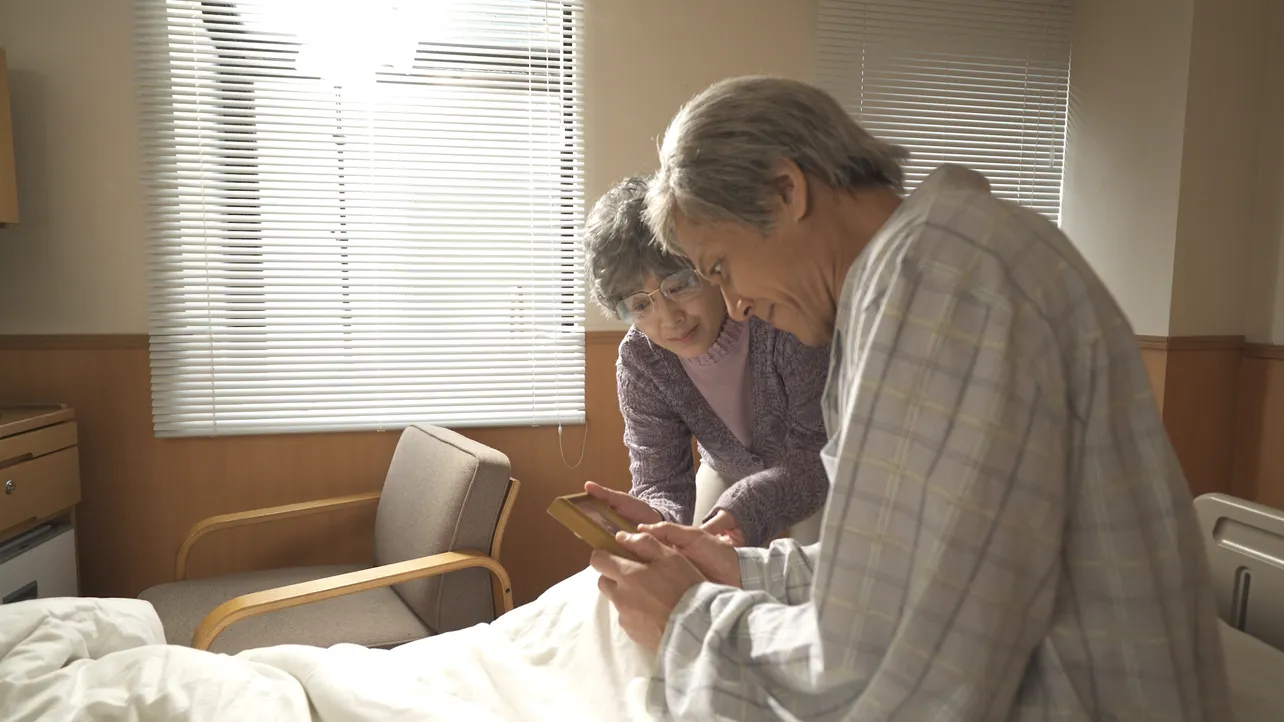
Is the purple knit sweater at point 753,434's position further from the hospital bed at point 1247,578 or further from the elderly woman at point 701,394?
the hospital bed at point 1247,578

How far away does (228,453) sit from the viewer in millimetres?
2812

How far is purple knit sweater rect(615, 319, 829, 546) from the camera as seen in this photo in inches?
67.2

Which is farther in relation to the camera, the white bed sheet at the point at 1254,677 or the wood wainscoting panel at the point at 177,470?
the wood wainscoting panel at the point at 177,470

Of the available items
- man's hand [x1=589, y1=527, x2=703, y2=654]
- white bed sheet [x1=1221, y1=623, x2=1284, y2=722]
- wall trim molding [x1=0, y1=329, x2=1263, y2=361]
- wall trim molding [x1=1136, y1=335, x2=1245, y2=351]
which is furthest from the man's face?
wall trim molding [x1=1136, y1=335, x2=1245, y2=351]

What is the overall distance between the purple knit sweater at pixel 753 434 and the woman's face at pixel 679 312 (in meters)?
0.10

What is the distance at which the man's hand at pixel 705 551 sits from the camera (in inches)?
50.9

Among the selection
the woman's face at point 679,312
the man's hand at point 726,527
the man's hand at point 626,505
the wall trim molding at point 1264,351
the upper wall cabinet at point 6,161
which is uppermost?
the upper wall cabinet at point 6,161

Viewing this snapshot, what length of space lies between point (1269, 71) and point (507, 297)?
3021mm

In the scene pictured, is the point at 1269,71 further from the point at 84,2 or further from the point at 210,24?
the point at 84,2

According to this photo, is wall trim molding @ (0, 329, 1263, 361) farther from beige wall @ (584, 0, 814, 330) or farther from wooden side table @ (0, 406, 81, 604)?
wooden side table @ (0, 406, 81, 604)

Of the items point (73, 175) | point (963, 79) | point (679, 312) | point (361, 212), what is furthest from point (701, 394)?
point (73, 175)

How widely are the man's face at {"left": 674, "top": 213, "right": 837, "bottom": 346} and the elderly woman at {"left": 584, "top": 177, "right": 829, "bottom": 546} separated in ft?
1.60

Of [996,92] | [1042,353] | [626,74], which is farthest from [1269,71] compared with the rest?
[1042,353]

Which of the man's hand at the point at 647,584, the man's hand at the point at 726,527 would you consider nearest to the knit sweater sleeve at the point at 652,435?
the man's hand at the point at 726,527
